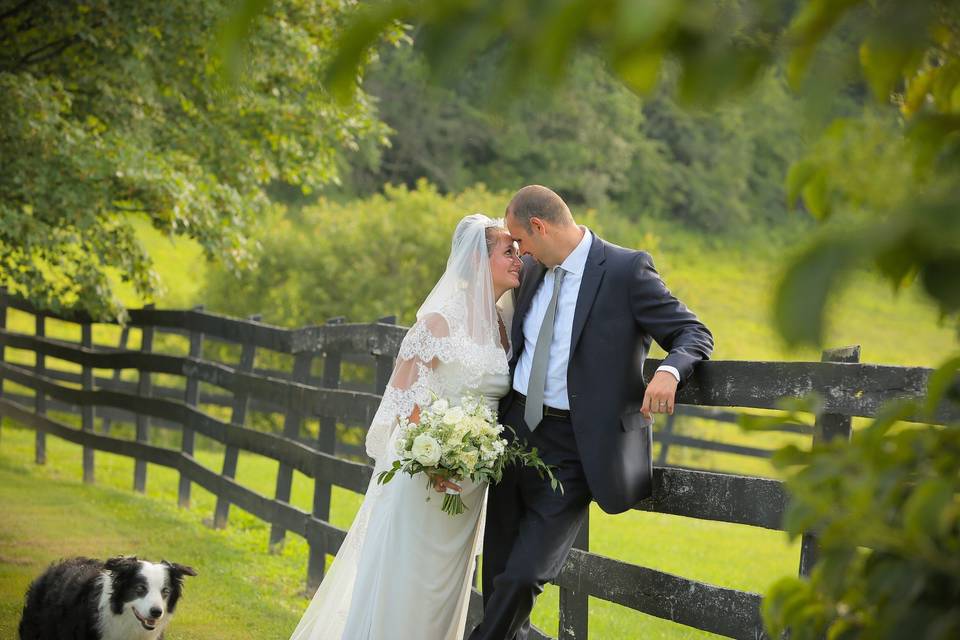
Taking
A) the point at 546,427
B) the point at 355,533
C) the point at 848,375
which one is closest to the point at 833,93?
the point at 848,375

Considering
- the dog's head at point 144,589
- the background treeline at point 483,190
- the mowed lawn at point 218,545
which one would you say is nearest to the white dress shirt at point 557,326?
the dog's head at point 144,589

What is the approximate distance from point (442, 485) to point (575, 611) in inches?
36.0

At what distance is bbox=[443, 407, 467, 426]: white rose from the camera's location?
415 cm

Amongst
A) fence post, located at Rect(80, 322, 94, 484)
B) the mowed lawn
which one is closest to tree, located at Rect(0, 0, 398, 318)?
fence post, located at Rect(80, 322, 94, 484)

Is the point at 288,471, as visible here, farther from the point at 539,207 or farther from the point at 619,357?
the point at 619,357

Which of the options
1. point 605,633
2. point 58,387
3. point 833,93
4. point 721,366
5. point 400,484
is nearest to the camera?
point 833,93

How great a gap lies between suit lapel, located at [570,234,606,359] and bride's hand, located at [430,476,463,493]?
73 centimetres

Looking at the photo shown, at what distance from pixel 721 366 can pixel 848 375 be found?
55 cm

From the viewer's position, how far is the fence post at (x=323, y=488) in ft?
22.6

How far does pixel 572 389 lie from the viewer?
4.17m

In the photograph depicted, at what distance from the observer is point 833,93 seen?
1.10m

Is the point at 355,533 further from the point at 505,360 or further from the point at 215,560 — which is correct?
the point at 215,560

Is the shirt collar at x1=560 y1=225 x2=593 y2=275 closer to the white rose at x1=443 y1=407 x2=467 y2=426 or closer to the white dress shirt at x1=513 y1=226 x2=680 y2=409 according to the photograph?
the white dress shirt at x1=513 y1=226 x2=680 y2=409

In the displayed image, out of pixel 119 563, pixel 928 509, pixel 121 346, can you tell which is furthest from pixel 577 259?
pixel 121 346
